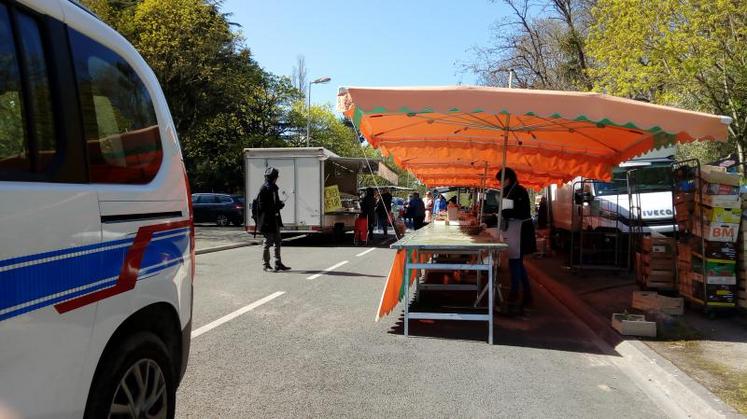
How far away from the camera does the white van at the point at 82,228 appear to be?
6.48ft

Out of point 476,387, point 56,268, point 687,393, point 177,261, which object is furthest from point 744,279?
point 56,268

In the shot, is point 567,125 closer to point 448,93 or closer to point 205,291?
point 448,93

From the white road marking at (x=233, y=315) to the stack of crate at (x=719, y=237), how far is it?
5675 millimetres

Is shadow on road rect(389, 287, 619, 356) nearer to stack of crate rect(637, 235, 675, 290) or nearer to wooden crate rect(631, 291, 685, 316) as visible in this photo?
wooden crate rect(631, 291, 685, 316)


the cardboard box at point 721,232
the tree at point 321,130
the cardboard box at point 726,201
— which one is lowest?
the cardboard box at point 721,232

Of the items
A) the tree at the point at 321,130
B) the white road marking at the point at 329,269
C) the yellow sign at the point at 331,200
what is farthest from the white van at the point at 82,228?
the tree at the point at 321,130

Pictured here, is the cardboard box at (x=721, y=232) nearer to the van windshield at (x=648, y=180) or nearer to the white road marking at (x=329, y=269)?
the van windshield at (x=648, y=180)

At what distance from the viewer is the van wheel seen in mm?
2409

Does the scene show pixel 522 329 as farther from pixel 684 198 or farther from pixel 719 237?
pixel 684 198

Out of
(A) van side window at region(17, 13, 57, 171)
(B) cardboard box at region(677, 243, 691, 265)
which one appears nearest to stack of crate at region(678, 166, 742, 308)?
(B) cardboard box at region(677, 243, 691, 265)

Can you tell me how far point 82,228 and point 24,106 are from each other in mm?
499

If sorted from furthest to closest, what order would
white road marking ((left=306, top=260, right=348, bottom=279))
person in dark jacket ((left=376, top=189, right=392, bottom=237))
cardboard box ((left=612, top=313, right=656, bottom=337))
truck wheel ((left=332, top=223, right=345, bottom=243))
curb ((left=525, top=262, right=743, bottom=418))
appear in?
1. person in dark jacket ((left=376, top=189, right=392, bottom=237))
2. truck wheel ((left=332, top=223, right=345, bottom=243))
3. white road marking ((left=306, top=260, right=348, bottom=279))
4. cardboard box ((left=612, top=313, right=656, bottom=337))
5. curb ((left=525, top=262, right=743, bottom=418))

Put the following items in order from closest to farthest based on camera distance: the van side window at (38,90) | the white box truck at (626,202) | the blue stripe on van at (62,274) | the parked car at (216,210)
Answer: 1. the blue stripe on van at (62,274)
2. the van side window at (38,90)
3. the white box truck at (626,202)
4. the parked car at (216,210)

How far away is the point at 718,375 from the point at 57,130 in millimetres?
5195
